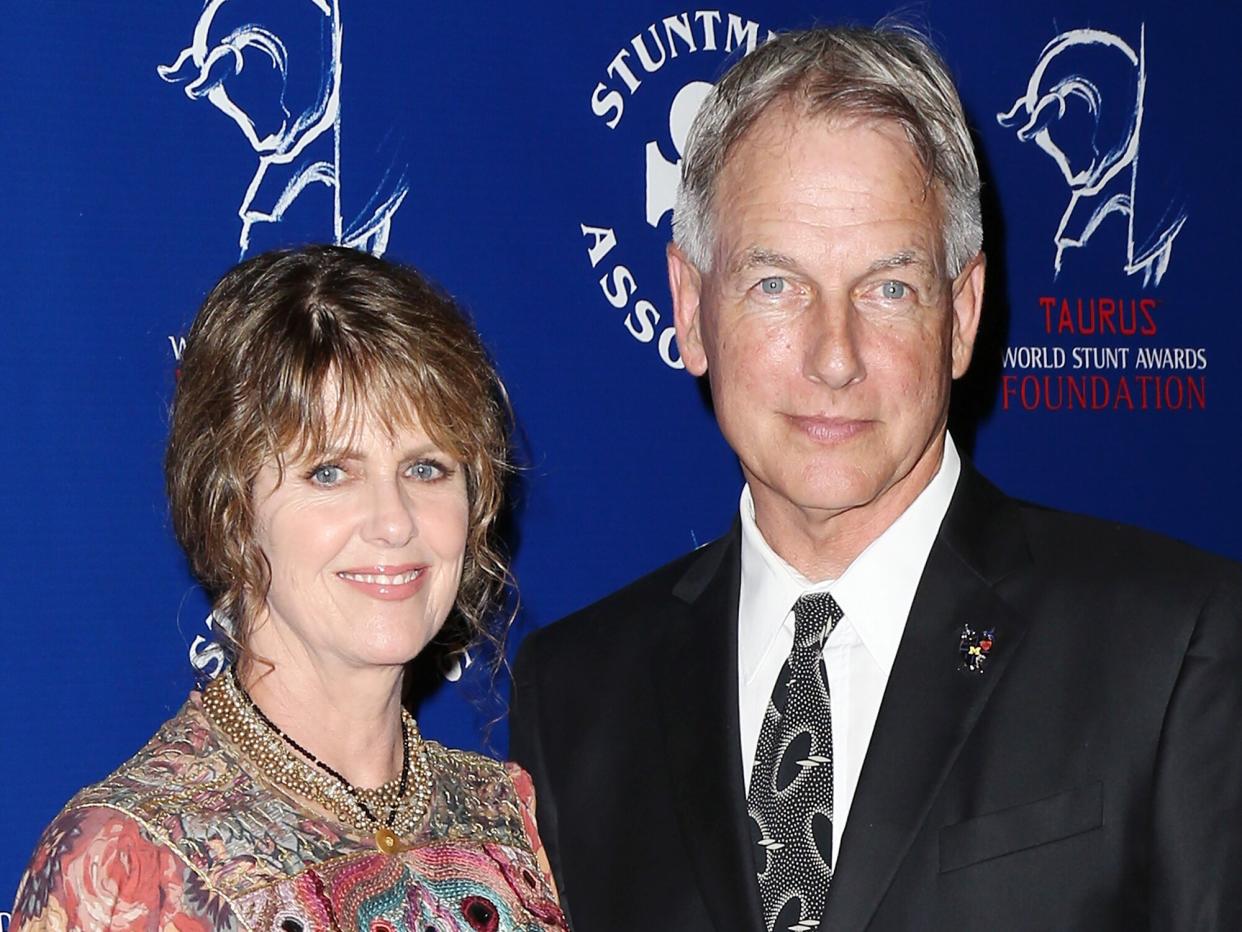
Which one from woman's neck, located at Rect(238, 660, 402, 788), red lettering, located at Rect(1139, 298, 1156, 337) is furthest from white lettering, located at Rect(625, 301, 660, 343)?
red lettering, located at Rect(1139, 298, 1156, 337)

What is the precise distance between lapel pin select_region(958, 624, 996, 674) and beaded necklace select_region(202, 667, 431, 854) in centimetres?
68

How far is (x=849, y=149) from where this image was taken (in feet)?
6.64

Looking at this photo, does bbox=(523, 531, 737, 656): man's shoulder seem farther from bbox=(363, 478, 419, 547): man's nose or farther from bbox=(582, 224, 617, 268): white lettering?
bbox=(582, 224, 617, 268): white lettering

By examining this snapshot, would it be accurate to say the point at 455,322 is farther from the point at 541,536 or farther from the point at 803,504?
the point at 541,536

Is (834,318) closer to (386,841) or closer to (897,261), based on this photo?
(897,261)

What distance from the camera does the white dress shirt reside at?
1.97 m

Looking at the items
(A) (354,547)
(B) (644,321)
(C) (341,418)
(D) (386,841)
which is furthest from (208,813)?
(B) (644,321)

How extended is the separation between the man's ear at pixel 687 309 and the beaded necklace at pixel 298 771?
691mm

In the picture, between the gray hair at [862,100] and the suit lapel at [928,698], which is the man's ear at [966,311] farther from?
the suit lapel at [928,698]

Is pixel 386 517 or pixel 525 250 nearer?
pixel 386 517

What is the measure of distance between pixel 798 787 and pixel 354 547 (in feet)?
1.93

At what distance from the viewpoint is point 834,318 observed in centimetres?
199

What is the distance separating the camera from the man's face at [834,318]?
1994 mm

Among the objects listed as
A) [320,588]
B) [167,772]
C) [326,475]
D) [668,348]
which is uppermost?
[668,348]
